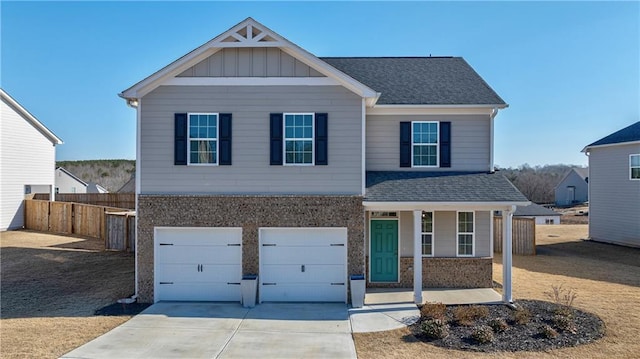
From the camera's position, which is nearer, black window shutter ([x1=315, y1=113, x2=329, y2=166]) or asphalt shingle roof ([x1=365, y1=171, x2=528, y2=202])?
asphalt shingle roof ([x1=365, y1=171, x2=528, y2=202])

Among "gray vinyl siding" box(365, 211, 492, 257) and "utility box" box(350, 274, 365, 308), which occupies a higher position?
"gray vinyl siding" box(365, 211, 492, 257)

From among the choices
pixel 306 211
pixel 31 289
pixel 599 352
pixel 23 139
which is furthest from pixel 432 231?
pixel 23 139

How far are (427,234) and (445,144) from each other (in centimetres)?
298

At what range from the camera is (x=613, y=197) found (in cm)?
2177

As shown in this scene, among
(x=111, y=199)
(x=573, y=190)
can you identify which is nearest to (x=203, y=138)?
(x=111, y=199)

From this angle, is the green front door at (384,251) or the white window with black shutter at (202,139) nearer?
the white window with black shutter at (202,139)

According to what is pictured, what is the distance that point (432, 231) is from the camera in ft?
44.0

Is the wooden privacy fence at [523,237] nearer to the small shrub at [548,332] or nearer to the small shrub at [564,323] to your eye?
the small shrub at [564,323]

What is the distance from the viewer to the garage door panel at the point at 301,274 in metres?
11.9

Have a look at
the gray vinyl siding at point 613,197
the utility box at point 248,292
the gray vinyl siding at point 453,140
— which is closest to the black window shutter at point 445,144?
the gray vinyl siding at point 453,140

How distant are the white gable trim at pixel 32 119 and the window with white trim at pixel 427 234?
24069 mm

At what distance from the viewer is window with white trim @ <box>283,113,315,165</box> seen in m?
11.9

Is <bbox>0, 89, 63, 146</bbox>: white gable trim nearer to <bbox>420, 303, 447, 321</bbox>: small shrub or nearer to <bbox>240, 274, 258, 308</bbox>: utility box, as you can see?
<bbox>240, 274, 258, 308</bbox>: utility box

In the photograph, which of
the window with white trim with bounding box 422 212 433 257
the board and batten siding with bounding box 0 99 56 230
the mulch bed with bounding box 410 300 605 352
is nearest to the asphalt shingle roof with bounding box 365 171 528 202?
the window with white trim with bounding box 422 212 433 257
